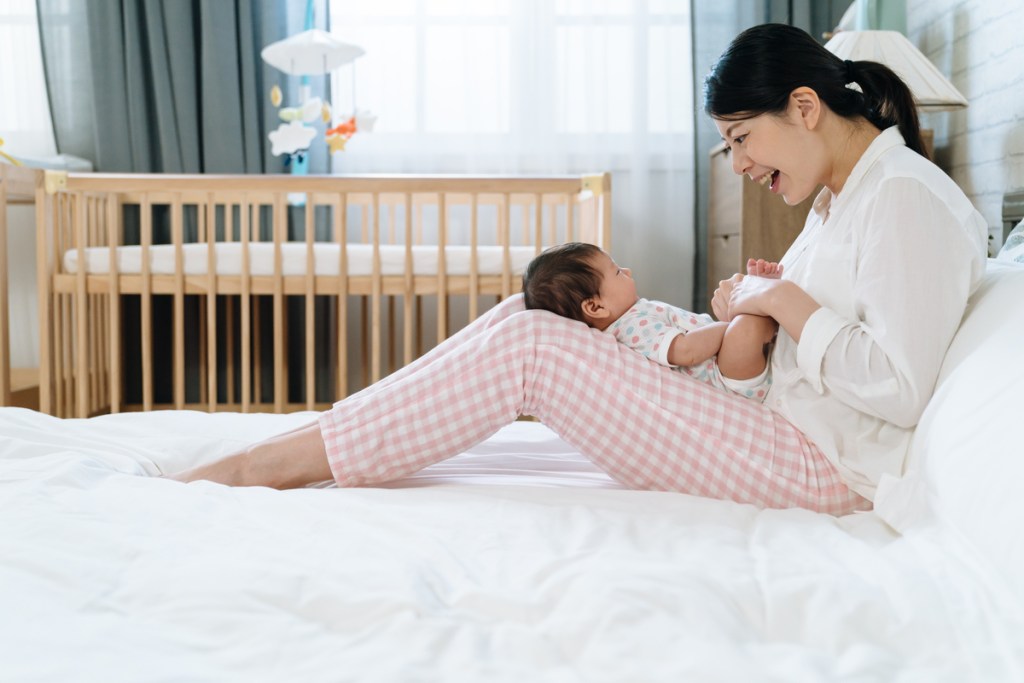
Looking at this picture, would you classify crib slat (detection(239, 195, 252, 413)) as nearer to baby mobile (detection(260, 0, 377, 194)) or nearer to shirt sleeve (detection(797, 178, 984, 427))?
baby mobile (detection(260, 0, 377, 194))

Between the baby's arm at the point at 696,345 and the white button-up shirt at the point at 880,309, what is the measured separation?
9 centimetres

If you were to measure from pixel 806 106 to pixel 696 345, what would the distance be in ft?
1.12

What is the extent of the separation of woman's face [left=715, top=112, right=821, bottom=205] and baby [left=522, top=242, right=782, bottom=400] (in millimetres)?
120

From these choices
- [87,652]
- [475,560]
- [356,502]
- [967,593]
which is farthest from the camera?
[356,502]

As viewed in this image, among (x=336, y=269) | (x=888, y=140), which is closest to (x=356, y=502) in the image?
(x=888, y=140)

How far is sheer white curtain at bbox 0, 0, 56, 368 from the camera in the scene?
3344mm

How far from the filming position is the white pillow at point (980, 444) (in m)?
0.91

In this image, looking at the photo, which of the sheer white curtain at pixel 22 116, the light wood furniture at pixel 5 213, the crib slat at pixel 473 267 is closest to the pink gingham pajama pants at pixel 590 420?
the crib slat at pixel 473 267

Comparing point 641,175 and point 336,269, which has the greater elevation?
point 641,175

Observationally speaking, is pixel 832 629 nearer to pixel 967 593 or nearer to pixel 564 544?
pixel 967 593

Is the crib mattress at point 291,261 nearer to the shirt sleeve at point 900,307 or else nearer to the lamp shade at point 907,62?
the lamp shade at point 907,62

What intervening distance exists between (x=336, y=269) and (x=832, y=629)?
2.14 metres

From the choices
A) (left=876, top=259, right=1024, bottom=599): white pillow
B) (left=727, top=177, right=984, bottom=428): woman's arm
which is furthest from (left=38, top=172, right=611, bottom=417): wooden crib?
(left=876, top=259, right=1024, bottom=599): white pillow

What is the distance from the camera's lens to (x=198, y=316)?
3375 millimetres
